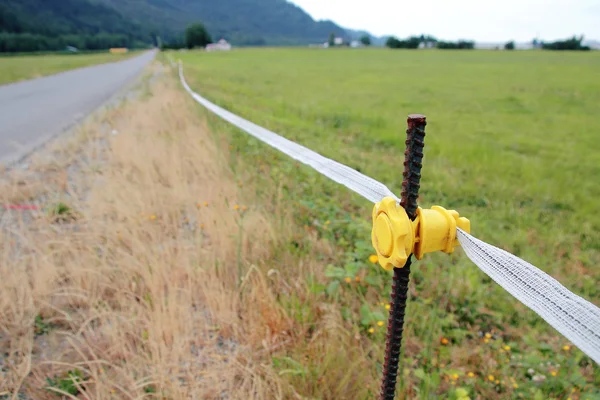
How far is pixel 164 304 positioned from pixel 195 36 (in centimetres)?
9849

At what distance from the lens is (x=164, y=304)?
1.91 m

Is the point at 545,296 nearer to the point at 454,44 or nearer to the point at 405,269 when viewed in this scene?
the point at 405,269

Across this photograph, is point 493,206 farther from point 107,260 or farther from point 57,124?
point 57,124

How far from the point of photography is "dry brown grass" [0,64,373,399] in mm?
1628

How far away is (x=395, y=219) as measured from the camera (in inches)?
37.9

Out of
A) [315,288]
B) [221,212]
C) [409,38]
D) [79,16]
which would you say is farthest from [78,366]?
[79,16]

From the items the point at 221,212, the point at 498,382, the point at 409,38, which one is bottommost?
the point at 498,382

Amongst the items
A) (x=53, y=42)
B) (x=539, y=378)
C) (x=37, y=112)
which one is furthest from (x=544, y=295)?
(x=53, y=42)

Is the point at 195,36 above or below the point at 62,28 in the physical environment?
below

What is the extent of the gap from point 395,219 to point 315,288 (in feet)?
4.19

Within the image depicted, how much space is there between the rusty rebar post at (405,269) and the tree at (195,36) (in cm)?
9930

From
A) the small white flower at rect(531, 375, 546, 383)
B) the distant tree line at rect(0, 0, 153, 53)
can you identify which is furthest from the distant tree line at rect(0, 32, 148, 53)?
the small white flower at rect(531, 375, 546, 383)

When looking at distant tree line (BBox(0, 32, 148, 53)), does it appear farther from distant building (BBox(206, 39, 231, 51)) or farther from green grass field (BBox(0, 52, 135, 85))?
green grass field (BBox(0, 52, 135, 85))

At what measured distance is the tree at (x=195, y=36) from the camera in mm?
89250
